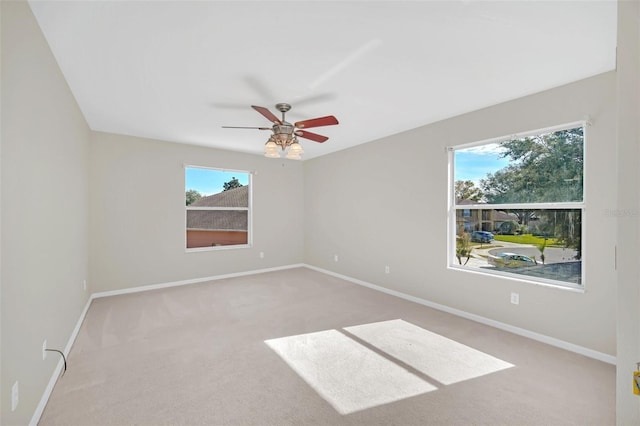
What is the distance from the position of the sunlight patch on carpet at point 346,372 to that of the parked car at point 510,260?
6.01ft

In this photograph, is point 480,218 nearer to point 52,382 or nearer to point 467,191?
point 467,191

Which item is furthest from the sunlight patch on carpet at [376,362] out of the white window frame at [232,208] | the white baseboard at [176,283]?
the white window frame at [232,208]

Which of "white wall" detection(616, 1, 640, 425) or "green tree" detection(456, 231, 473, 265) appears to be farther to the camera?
"green tree" detection(456, 231, 473, 265)

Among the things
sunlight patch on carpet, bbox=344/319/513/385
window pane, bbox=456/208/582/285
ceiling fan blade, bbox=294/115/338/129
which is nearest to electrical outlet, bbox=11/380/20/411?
sunlight patch on carpet, bbox=344/319/513/385

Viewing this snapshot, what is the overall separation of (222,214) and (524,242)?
4.82m

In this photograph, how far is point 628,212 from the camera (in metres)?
0.81

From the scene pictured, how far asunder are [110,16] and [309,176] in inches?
183

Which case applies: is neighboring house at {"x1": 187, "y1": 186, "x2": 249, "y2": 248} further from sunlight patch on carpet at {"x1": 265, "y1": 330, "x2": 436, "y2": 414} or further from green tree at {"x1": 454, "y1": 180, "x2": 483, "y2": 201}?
green tree at {"x1": 454, "y1": 180, "x2": 483, "y2": 201}

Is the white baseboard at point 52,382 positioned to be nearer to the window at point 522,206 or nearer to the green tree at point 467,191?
the window at point 522,206

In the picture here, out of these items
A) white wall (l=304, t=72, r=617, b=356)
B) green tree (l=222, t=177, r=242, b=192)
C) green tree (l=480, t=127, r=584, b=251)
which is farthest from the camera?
green tree (l=222, t=177, r=242, b=192)

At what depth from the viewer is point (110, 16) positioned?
1.75m

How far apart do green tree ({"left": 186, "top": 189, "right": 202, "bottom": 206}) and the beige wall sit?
241cm

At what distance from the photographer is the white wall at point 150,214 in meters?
4.24

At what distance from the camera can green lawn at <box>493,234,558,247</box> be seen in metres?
Answer: 2.85
